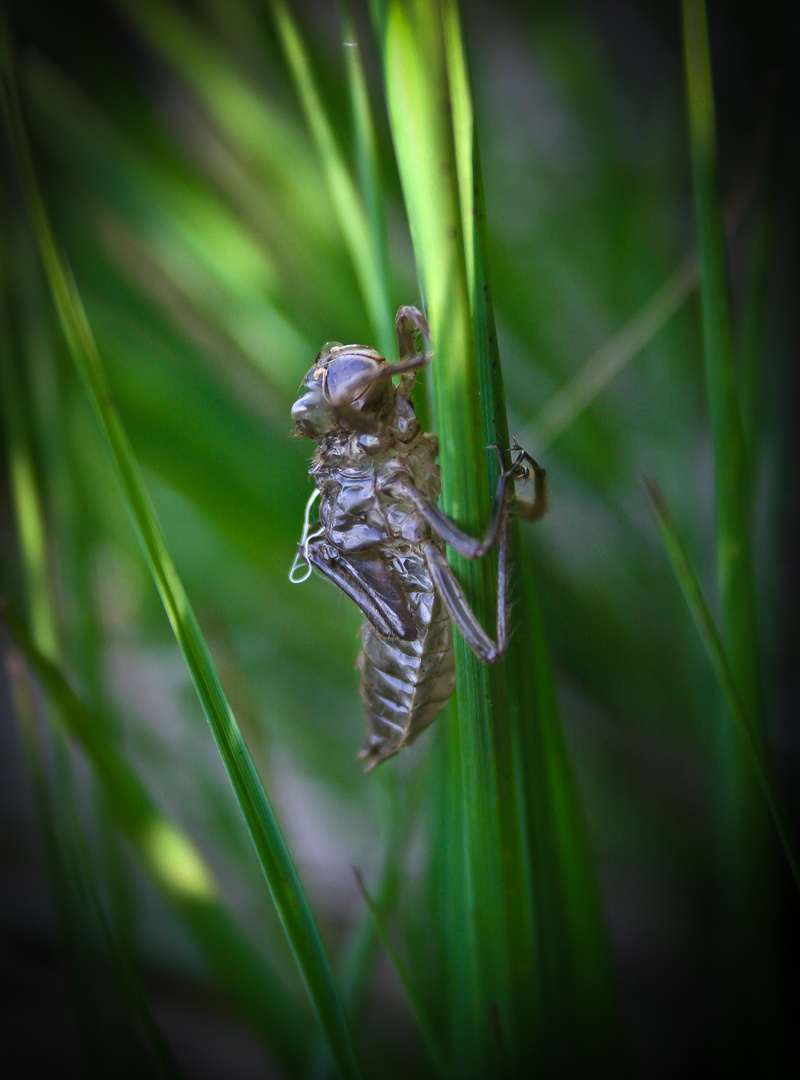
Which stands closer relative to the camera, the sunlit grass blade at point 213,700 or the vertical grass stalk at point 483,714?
the vertical grass stalk at point 483,714

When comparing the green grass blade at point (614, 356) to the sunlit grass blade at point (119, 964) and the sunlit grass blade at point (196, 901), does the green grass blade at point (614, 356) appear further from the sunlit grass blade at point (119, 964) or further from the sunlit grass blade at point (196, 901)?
the sunlit grass blade at point (119, 964)

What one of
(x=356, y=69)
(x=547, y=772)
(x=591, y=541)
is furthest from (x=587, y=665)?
(x=356, y=69)

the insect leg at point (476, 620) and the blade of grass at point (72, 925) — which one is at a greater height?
the insect leg at point (476, 620)

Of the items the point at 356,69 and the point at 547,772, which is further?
the point at 356,69

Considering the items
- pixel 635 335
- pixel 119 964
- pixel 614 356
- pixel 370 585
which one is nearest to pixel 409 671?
pixel 370 585

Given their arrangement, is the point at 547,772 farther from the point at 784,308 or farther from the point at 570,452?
the point at 784,308

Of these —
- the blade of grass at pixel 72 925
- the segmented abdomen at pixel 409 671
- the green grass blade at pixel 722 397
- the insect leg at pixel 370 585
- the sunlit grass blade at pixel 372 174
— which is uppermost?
the sunlit grass blade at pixel 372 174

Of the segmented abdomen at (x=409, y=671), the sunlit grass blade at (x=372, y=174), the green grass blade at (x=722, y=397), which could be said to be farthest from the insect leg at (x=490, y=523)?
the sunlit grass blade at (x=372, y=174)
